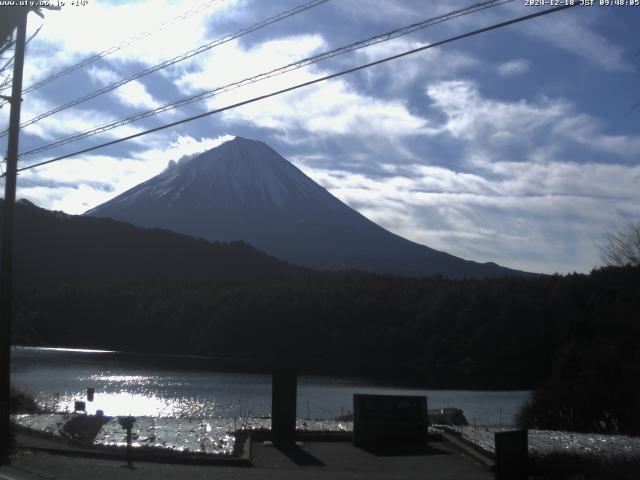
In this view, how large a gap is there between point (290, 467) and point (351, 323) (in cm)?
6484

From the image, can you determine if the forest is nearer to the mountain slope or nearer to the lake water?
the mountain slope

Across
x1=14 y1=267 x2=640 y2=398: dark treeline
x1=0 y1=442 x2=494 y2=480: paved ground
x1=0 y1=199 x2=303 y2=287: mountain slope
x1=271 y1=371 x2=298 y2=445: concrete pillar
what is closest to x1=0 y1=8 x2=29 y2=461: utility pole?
x1=0 y1=442 x2=494 y2=480: paved ground

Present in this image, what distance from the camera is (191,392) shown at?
4141 centimetres

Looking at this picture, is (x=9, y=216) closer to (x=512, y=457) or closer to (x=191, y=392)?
(x=512, y=457)

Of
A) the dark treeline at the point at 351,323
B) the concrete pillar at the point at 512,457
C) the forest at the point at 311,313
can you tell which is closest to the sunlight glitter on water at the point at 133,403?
the forest at the point at 311,313

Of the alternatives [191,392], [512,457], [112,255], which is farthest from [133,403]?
[112,255]

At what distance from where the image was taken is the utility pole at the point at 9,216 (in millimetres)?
16641

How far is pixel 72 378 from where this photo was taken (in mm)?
47844

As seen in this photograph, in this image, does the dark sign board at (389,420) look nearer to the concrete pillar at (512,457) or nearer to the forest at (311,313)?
the concrete pillar at (512,457)

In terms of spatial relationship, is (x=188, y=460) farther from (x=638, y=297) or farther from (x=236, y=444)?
→ (x=638, y=297)

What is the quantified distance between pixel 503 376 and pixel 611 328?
2508 cm

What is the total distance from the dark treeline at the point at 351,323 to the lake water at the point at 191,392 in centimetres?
618

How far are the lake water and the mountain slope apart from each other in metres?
36.4

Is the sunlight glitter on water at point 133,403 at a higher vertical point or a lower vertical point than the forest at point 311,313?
lower
